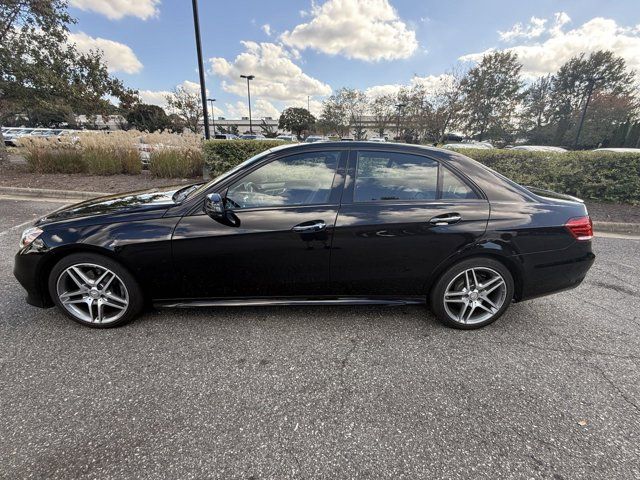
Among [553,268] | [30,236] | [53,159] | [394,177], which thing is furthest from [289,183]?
[53,159]

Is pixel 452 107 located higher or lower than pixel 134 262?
higher

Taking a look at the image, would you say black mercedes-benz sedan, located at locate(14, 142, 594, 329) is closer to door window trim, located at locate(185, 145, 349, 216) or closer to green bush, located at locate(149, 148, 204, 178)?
door window trim, located at locate(185, 145, 349, 216)

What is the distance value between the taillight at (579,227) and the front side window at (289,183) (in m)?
2.00

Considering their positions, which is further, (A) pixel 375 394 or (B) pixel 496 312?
(B) pixel 496 312

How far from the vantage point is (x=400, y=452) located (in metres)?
1.67

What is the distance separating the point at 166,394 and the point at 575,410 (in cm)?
254

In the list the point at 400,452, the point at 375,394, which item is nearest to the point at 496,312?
the point at 375,394

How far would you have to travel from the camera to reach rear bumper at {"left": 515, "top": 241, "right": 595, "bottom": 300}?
2639 millimetres

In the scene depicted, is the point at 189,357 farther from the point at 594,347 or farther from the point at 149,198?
the point at 594,347

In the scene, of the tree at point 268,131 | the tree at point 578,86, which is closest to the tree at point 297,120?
the tree at point 268,131

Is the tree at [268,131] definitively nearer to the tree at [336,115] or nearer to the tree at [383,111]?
the tree at [336,115]

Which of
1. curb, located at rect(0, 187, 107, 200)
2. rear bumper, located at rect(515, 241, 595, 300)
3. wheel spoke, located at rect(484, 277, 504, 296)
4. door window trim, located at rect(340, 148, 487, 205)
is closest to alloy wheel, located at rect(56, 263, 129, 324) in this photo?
door window trim, located at rect(340, 148, 487, 205)

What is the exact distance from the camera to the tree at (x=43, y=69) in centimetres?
884

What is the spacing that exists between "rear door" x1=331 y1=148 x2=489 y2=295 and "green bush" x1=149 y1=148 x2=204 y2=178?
26.8ft
